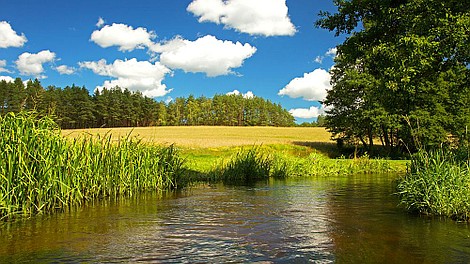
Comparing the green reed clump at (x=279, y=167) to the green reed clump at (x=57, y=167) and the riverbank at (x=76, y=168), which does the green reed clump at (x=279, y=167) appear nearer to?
the riverbank at (x=76, y=168)

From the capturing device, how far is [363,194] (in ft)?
47.8

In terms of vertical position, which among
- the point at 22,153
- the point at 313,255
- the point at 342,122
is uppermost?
the point at 342,122

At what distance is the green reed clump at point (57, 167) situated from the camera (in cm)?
918

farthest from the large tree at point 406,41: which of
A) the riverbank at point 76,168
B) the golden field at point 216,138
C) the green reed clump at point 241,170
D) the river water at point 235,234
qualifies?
the golden field at point 216,138

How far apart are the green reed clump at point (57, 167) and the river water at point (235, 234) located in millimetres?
555

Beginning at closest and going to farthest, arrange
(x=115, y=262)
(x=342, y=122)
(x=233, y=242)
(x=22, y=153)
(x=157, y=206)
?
(x=115, y=262) → (x=233, y=242) → (x=22, y=153) → (x=157, y=206) → (x=342, y=122)

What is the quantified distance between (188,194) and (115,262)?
7927mm

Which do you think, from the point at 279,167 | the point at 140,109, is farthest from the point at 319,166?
the point at 140,109

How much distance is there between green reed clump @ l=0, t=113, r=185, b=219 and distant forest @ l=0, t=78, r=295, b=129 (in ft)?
191

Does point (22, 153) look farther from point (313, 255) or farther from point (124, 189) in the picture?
point (313, 255)

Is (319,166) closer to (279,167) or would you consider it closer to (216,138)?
(279,167)

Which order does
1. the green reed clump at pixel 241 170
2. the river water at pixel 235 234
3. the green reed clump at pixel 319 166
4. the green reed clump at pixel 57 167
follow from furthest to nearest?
1. the green reed clump at pixel 319 166
2. the green reed clump at pixel 241 170
3. the green reed clump at pixel 57 167
4. the river water at pixel 235 234

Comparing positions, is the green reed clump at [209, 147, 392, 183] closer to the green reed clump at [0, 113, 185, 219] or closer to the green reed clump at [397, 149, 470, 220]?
the green reed clump at [0, 113, 185, 219]

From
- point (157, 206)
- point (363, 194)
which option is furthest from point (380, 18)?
point (157, 206)
